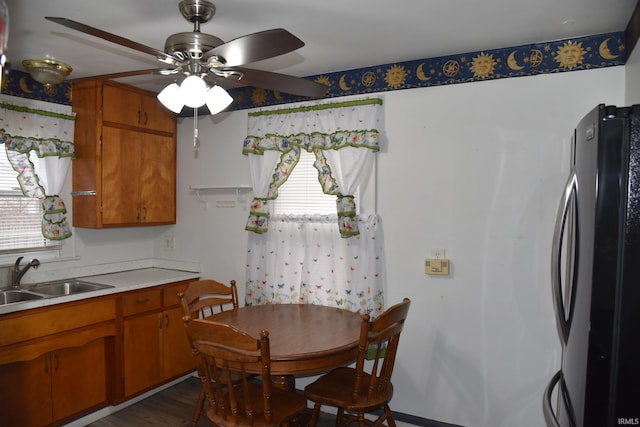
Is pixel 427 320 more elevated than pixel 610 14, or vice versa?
pixel 610 14

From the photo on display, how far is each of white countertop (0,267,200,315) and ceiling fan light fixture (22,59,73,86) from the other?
139 centimetres

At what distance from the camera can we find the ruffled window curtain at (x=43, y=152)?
2934 millimetres

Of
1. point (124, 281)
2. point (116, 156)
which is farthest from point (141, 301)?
point (116, 156)

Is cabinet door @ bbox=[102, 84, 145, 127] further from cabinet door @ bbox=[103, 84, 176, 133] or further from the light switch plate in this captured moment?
the light switch plate

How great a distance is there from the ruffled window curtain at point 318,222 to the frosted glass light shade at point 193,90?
1.31 metres

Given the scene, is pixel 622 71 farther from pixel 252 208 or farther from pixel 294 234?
pixel 252 208

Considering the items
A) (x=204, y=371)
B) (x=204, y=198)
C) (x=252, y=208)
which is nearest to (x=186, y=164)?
(x=204, y=198)

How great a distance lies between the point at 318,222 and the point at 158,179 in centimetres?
150

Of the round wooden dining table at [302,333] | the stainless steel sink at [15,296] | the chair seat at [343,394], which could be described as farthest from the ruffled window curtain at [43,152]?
the chair seat at [343,394]

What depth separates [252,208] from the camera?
10.6 ft

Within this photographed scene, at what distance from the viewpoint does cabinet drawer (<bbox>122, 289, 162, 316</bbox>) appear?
305 centimetres

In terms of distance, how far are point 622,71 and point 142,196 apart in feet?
10.9

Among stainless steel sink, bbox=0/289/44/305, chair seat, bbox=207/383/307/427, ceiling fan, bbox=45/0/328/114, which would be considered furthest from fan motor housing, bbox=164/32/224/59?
stainless steel sink, bbox=0/289/44/305

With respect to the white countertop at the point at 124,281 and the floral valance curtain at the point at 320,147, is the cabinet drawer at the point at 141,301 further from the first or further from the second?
the floral valance curtain at the point at 320,147
